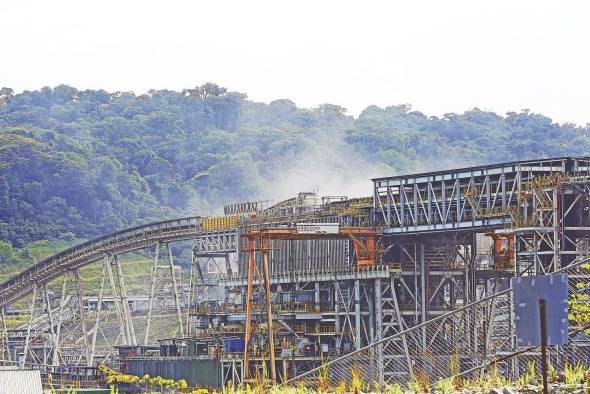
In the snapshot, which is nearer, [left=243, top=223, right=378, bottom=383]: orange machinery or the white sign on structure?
[left=243, top=223, right=378, bottom=383]: orange machinery

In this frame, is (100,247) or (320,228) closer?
(320,228)

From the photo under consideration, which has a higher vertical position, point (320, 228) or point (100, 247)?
point (320, 228)

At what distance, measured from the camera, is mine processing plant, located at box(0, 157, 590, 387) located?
251 feet

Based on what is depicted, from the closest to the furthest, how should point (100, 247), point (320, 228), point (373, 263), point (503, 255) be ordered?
point (320, 228), point (373, 263), point (503, 255), point (100, 247)

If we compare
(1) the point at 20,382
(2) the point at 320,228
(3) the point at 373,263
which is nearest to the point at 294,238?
(2) the point at 320,228

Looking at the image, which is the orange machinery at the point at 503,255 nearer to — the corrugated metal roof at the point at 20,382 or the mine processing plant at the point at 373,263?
the mine processing plant at the point at 373,263

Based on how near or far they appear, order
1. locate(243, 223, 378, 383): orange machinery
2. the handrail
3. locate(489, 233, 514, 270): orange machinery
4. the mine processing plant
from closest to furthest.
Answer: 1. the mine processing plant
2. locate(243, 223, 378, 383): orange machinery
3. locate(489, 233, 514, 270): orange machinery
4. the handrail

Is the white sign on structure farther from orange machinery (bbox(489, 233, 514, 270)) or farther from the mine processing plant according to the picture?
orange machinery (bbox(489, 233, 514, 270))

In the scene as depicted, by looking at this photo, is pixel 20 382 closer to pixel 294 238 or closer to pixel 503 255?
pixel 294 238

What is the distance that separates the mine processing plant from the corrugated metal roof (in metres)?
13.4

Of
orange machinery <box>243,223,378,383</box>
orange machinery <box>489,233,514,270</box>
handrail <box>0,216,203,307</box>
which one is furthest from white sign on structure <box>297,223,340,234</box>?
handrail <box>0,216,203,307</box>

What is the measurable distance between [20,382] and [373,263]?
2681 cm

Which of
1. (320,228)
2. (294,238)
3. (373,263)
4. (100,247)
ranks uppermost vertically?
(320,228)

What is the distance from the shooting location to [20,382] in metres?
75.0
